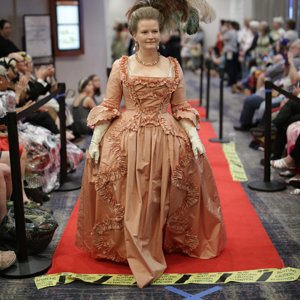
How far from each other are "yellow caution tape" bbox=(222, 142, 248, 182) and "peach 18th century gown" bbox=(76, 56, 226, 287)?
2.24 m

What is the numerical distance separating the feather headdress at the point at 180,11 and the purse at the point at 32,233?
1490 millimetres

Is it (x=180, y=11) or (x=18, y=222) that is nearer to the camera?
(x=18, y=222)

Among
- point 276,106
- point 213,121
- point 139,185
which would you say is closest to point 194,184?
point 139,185

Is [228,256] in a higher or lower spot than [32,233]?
lower

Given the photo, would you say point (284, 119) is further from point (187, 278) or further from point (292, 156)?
point (187, 278)

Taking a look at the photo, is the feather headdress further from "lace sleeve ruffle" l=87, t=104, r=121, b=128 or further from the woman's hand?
the woman's hand

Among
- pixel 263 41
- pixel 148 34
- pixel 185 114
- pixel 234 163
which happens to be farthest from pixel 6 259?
pixel 263 41

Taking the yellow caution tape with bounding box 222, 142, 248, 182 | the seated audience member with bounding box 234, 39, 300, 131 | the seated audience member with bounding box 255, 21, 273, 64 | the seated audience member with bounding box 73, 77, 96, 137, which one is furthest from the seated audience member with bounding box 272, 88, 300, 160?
the seated audience member with bounding box 255, 21, 273, 64

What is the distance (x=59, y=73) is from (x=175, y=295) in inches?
269

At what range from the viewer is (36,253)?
160 inches

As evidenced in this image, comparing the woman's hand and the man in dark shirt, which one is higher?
the man in dark shirt

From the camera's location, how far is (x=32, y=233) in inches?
156

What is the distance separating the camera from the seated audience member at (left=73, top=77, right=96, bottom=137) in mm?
7945

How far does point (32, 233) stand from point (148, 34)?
149cm
